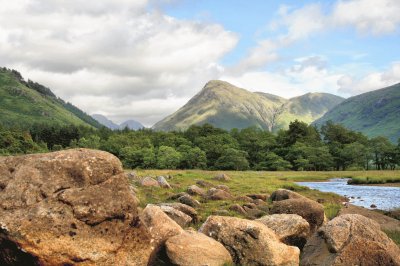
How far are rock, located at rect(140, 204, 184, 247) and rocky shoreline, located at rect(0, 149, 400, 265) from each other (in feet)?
0.15

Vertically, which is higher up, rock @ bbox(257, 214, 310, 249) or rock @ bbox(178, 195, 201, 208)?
rock @ bbox(257, 214, 310, 249)

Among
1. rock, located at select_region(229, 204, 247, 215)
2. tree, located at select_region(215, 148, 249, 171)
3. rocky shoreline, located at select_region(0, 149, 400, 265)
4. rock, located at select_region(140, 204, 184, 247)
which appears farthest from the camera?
tree, located at select_region(215, 148, 249, 171)

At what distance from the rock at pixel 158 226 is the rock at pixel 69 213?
2061 mm

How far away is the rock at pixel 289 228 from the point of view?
21.2 meters

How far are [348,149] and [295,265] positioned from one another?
14360 cm

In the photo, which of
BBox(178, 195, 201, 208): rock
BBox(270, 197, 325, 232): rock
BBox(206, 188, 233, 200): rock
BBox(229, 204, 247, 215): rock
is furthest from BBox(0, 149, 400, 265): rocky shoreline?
BBox(206, 188, 233, 200): rock

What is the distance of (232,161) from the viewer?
14075 cm

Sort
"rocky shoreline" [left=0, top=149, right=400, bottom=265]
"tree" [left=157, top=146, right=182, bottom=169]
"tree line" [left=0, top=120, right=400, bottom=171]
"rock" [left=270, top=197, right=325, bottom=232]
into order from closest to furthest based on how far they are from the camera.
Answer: "rocky shoreline" [left=0, top=149, right=400, bottom=265]
"rock" [left=270, top=197, right=325, bottom=232]
"tree" [left=157, top=146, right=182, bottom=169]
"tree line" [left=0, top=120, right=400, bottom=171]

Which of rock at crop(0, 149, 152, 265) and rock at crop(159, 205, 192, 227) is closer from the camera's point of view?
rock at crop(0, 149, 152, 265)

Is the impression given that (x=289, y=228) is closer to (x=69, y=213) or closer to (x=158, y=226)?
(x=158, y=226)

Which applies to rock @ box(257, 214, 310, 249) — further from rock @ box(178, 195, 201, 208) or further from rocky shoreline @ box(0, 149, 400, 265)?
rock @ box(178, 195, 201, 208)

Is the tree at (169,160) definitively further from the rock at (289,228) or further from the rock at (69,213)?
the rock at (69,213)

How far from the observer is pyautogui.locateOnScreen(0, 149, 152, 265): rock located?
45.5ft

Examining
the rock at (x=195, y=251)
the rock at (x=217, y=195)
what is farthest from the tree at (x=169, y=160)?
the rock at (x=195, y=251)
